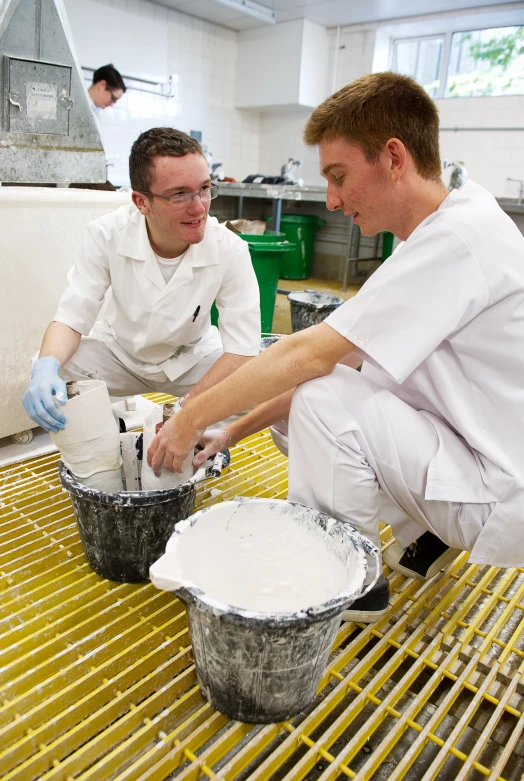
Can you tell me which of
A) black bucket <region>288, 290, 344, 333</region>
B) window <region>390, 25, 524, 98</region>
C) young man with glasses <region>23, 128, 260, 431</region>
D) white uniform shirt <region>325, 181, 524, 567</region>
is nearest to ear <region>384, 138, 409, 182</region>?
white uniform shirt <region>325, 181, 524, 567</region>

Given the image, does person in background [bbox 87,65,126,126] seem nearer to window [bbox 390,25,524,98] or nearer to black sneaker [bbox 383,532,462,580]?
window [bbox 390,25,524,98]

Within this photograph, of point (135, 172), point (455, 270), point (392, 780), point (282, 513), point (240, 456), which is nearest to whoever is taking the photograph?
point (392, 780)

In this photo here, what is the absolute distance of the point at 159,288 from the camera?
1779 millimetres

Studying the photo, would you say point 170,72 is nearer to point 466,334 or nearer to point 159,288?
point 159,288

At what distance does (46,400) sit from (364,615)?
875 millimetres

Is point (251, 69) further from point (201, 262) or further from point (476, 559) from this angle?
point (476, 559)

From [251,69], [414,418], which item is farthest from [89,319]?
[251,69]

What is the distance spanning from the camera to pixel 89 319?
174cm

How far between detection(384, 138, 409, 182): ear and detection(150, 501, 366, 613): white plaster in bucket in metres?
0.72

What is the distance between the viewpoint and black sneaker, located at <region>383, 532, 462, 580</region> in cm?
140

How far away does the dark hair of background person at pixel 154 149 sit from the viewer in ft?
5.25

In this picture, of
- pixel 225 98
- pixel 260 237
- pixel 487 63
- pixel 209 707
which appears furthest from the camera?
pixel 225 98

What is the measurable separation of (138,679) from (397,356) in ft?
2.67


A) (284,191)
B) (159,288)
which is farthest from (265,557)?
(284,191)
